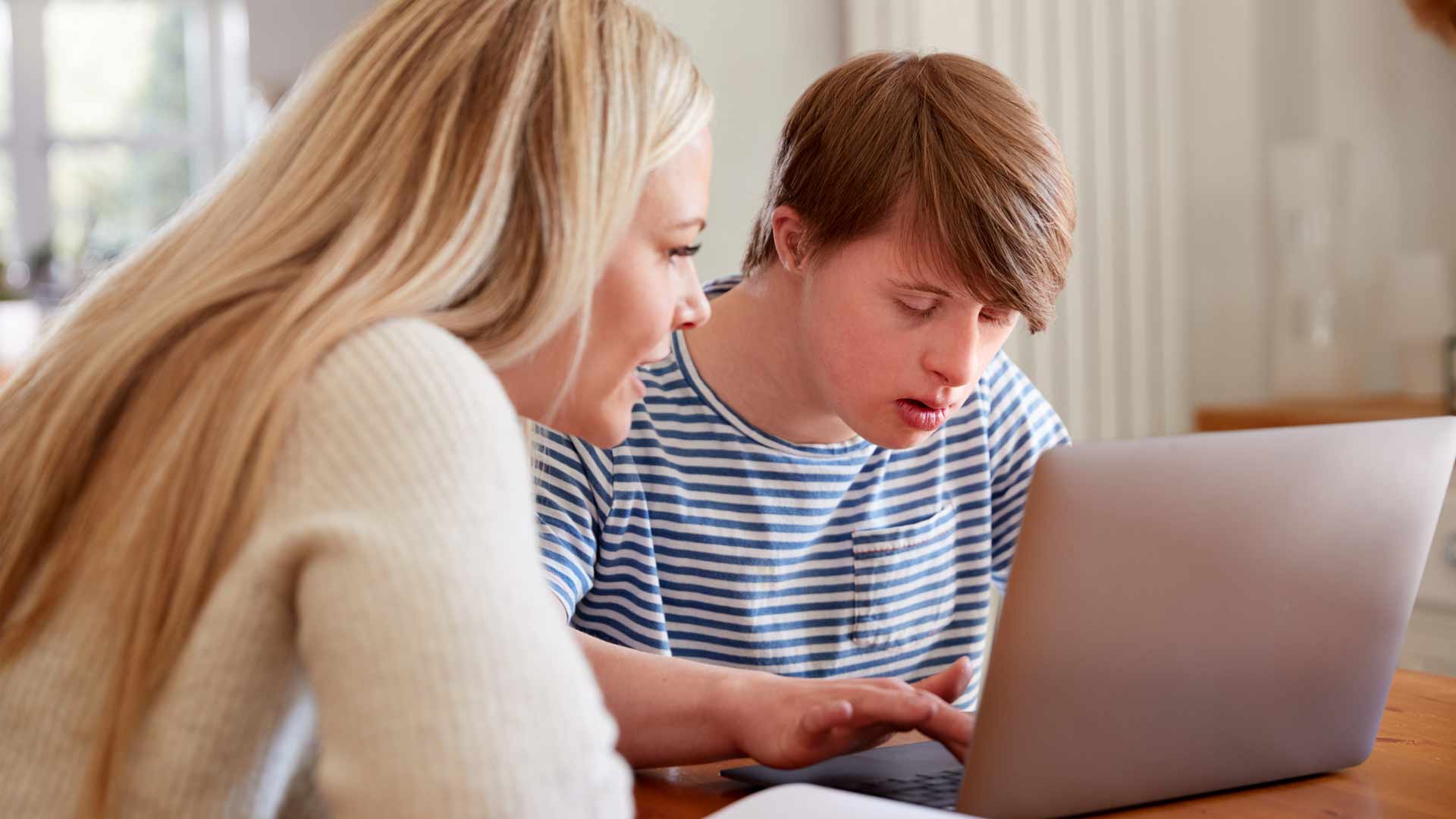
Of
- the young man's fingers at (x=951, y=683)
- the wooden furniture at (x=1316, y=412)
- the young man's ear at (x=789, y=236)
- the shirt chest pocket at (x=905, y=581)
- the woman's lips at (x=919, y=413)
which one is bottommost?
the wooden furniture at (x=1316, y=412)

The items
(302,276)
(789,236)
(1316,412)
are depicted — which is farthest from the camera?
(1316,412)

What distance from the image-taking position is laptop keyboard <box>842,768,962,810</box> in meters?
0.78

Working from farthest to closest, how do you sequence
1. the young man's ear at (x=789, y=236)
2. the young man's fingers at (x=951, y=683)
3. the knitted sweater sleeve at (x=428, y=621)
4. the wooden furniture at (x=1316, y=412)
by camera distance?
the wooden furniture at (x=1316, y=412) < the young man's ear at (x=789, y=236) < the young man's fingers at (x=951, y=683) < the knitted sweater sleeve at (x=428, y=621)

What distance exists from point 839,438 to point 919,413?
15 cm

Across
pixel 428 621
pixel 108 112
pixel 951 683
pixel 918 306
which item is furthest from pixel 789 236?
pixel 108 112

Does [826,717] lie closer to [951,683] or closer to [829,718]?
[829,718]

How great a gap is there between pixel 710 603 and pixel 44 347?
0.60 meters

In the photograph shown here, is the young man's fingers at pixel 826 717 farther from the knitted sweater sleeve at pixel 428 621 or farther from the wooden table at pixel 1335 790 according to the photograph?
the knitted sweater sleeve at pixel 428 621

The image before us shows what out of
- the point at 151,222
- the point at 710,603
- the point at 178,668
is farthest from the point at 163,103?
the point at 178,668

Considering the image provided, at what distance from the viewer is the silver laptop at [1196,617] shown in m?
0.71

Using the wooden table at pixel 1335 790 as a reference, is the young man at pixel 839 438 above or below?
above

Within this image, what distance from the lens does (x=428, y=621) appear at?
0.49 m

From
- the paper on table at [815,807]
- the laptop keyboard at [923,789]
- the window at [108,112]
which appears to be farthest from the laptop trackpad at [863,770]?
the window at [108,112]

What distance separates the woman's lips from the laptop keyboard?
0.32m
